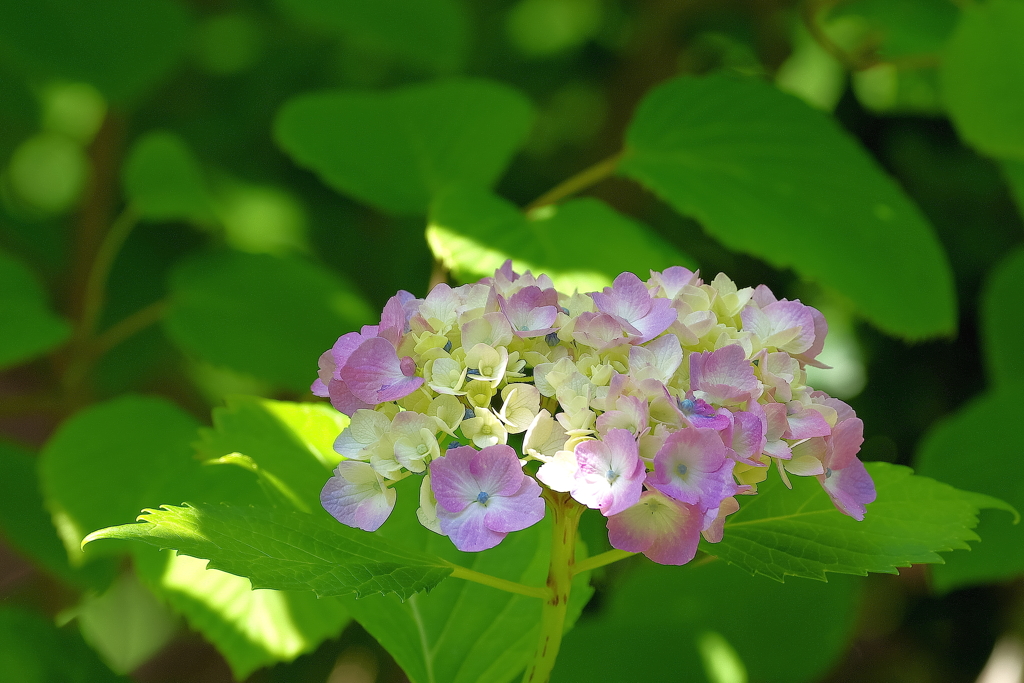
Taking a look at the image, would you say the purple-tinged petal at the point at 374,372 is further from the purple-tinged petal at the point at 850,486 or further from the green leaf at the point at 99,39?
the green leaf at the point at 99,39

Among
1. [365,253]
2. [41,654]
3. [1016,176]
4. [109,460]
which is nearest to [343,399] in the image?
[41,654]

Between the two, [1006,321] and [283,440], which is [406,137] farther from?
[1006,321]

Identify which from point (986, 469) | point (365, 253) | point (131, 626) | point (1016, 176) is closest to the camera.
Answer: point (986, 469)

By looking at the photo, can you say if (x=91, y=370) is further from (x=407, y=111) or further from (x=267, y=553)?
(x=267, y=553)

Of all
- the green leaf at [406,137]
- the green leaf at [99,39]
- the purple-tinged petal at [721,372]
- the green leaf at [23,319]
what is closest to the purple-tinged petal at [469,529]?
the purple-tinged petal at [721,372]

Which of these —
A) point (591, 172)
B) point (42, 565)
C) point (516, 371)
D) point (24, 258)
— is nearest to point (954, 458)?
point (591, 172)

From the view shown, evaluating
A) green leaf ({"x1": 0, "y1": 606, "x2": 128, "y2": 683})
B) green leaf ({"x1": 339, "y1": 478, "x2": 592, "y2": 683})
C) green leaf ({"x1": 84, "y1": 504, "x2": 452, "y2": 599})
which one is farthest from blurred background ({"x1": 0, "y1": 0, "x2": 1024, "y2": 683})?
green leaf ({"x1": 84, "y1": 504, "x2": 452, "y2": 599})
